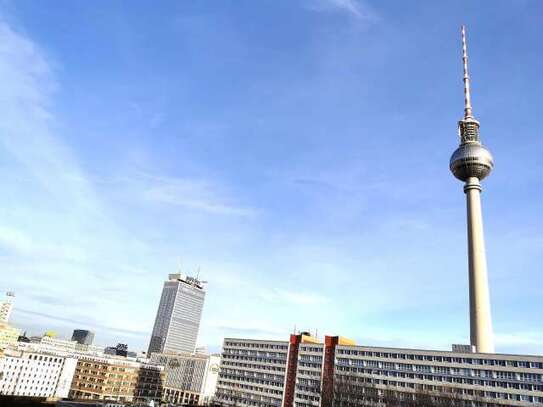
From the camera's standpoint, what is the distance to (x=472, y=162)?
14488cm

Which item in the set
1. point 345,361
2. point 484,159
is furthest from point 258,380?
point 484,159

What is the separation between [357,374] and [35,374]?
126 m

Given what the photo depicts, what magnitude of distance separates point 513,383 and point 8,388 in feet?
546

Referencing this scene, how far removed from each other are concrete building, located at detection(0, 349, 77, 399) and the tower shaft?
14951 centimetres

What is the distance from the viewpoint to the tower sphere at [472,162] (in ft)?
476

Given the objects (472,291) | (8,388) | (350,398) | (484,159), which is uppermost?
(484,159)

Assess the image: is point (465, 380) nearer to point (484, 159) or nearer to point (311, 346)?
point (311, 346)

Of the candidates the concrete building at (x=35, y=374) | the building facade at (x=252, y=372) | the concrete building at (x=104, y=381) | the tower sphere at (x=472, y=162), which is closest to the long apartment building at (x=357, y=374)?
the building facade at (x=252, y=372)

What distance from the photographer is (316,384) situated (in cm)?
13775

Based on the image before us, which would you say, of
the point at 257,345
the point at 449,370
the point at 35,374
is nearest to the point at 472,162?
the point at 449,370

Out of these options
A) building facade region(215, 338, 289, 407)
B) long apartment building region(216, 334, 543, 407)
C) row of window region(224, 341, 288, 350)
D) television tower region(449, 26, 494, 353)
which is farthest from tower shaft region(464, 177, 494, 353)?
row of window region(224, 341, 288, 350)

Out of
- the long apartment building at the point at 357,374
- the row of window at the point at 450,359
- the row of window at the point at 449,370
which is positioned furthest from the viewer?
the long apartment building at the point at 357,374

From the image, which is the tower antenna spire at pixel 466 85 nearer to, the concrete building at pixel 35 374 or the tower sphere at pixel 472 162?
Answer: the tower sphere at pixel 472 162

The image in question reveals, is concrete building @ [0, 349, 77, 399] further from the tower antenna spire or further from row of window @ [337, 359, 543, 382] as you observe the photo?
the tower antenna spire
